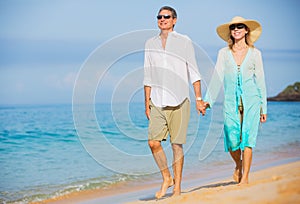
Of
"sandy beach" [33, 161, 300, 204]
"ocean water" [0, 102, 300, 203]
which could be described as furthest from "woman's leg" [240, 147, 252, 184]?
"ocean water" [0, 102, 300, 203]

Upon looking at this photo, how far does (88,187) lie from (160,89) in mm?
2538

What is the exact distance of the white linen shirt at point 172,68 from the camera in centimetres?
505

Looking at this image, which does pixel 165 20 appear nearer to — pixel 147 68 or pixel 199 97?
pixel 147 68

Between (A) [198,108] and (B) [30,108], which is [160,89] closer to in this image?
(A) [198,108]

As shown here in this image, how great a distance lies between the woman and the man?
405mm

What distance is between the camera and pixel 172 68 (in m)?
5.03

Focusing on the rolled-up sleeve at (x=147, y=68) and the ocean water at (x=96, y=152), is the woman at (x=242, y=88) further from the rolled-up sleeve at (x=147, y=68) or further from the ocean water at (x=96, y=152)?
the rolled-up sleeve at (x=147, y=68)

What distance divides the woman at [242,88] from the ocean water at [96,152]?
369mm

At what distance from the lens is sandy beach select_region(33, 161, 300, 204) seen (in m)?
3.74

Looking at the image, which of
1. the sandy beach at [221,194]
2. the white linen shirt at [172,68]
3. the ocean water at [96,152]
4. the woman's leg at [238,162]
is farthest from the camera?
the ocean water at [96,152]

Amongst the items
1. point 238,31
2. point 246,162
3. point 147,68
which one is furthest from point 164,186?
A: point 238,31

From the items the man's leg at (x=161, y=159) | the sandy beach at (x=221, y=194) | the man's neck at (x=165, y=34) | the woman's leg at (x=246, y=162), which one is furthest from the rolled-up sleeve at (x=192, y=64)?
the sandy beach at (x=221, y=194)

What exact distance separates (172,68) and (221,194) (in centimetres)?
131

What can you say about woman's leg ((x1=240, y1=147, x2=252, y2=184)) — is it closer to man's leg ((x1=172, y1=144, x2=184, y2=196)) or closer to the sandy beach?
the sandy beach
